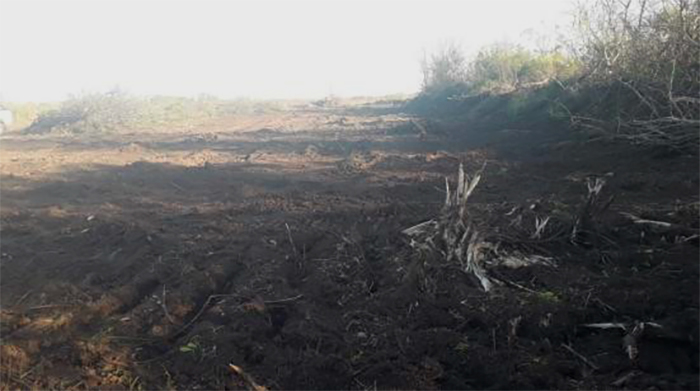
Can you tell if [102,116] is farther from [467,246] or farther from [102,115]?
[467,246]

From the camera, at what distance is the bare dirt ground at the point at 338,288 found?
354cm

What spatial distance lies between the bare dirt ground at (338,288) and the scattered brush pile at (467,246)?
119mm

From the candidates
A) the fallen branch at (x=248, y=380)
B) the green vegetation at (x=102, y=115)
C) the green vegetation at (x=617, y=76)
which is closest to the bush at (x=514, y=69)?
the green vegetation at (x=617, y=76)

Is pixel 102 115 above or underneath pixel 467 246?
above

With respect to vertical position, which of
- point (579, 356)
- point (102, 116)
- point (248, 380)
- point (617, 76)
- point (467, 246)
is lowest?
point (248, 380)

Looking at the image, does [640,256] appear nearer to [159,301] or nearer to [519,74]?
[159,301]

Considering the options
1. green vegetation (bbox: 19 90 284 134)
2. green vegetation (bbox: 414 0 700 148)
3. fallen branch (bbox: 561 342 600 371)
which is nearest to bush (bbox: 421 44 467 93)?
green vegetation (bbox: 414 0 700 148)

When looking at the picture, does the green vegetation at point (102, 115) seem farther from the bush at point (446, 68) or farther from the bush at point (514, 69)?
the bush at point (514, 69)

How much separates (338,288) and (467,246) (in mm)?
1079

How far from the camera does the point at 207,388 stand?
11.8ft

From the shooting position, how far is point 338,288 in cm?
473

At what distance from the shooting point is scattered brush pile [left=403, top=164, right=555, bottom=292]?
462 cm

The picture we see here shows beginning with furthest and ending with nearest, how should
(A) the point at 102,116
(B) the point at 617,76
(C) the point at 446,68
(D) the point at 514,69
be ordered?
(C) the point at 446,68 < (A) the point at 102,116 < (D) the point at 514,69 < (B) the point at 617,76

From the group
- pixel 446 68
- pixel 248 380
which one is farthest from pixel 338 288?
pixel 446 68
